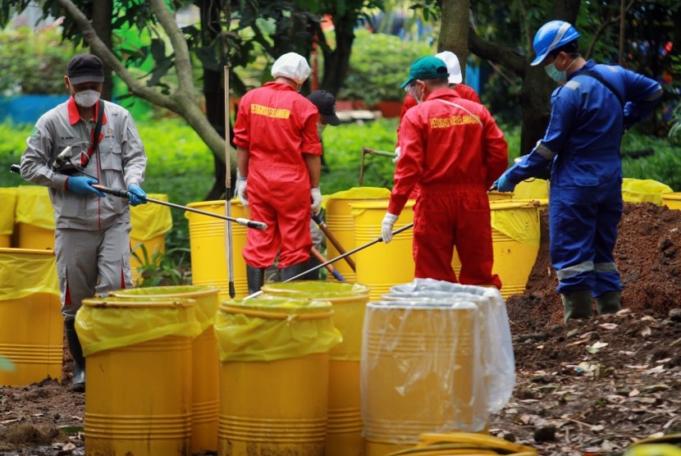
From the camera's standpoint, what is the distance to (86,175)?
9266 mm

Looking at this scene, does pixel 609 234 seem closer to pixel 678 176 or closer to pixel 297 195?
pixel 297 195

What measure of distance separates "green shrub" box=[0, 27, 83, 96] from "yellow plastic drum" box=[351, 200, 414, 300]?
27863mm

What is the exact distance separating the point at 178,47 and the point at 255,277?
4.79m

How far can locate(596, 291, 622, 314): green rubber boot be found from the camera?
998 cm

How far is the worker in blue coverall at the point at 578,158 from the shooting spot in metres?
9.52

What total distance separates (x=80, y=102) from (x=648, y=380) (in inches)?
138

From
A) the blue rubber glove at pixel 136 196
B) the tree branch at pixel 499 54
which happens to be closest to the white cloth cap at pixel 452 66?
the blue rubber glove at pixel 136 196

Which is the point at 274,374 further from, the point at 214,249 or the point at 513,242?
the point at 214,249

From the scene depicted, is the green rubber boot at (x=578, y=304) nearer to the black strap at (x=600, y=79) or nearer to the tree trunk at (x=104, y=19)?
the black strap at (x=600, y=79)

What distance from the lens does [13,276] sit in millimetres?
9602

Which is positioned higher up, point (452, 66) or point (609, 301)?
point (452, 66)

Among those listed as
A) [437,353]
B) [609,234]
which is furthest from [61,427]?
[609,234]

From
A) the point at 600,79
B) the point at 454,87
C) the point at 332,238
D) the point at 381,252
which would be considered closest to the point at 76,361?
the point at 381,252

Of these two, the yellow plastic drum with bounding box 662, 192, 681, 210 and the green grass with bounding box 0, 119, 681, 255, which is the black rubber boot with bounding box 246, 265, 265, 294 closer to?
the yellow plastic drum with bounding box 662, 192, 681, 210
